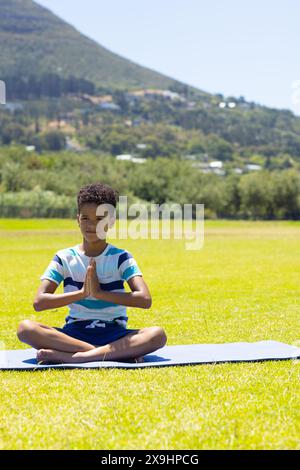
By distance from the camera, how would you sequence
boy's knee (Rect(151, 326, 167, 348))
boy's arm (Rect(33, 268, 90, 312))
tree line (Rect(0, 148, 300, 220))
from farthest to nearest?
1. tree line (Rect(0, 148, 300, 220))
2. boy's knee (Rect(151, 326, 167, 348))
3. boy's arm (Rect(33, 268, 90, 312))

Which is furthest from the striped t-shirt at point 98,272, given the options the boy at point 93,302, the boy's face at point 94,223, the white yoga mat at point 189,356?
the white yoga mat at point 189,356

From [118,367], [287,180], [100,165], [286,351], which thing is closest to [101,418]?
[118,367]

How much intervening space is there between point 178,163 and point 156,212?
1745 inches

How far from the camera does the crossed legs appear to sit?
8.30 m

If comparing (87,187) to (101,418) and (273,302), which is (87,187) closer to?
(101,418)

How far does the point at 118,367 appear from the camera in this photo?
8023mm

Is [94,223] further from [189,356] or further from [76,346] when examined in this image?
[189,356]

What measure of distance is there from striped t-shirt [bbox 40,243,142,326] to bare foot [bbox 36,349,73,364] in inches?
20.5

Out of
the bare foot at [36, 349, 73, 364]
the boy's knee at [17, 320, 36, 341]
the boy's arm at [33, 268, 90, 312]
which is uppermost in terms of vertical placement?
the boy's arm at [33, 268, 90, 312]

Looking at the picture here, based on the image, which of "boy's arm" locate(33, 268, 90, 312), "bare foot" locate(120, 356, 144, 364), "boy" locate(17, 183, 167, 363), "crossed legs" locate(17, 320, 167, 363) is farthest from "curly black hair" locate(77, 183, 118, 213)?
"bare foot" locate(120, 356, 144, 364)

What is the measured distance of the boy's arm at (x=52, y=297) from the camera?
795 cm

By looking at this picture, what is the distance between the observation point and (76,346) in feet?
27.5

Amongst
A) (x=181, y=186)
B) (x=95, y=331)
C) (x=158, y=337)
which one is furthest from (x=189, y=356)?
(x=181, y=186)

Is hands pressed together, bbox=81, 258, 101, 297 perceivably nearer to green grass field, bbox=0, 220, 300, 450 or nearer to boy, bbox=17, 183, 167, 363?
boy, bbox=17, 183, 167, 363
